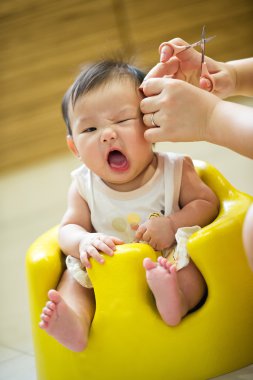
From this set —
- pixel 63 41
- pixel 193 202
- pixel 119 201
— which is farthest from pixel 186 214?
pixel 63 41

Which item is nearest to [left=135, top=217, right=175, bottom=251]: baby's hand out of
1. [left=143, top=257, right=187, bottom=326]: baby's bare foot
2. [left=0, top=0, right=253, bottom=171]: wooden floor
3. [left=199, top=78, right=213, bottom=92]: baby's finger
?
[left=143, top=257, right=187, bottom=326]: baby's bare foot

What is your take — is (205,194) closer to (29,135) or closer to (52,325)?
(52,325)

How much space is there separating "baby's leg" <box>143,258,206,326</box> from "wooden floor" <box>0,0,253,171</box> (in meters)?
1.28

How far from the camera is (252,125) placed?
2.81 ft

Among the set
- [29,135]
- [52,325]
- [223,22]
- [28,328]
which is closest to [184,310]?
[52,325]

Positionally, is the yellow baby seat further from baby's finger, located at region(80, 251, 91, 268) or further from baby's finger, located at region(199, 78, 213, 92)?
baby's finger, located at region(199, 78, 213, 92)

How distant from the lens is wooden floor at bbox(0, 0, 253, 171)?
2414 mm

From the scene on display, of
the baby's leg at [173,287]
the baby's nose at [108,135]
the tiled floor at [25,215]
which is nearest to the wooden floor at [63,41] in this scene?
the tiled floor at [25,215]

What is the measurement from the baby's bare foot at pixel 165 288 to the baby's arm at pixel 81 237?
0.09 meters

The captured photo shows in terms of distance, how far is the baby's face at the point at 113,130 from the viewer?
106 cm

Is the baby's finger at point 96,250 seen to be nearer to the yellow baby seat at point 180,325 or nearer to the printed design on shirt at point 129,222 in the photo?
the yellow baby seat at point 180,325

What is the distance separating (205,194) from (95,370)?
15.1 inches

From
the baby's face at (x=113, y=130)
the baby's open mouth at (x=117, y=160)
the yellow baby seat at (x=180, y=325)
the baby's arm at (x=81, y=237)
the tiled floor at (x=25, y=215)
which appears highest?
the baby's face at (x=113, y=130)

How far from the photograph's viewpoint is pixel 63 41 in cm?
296
